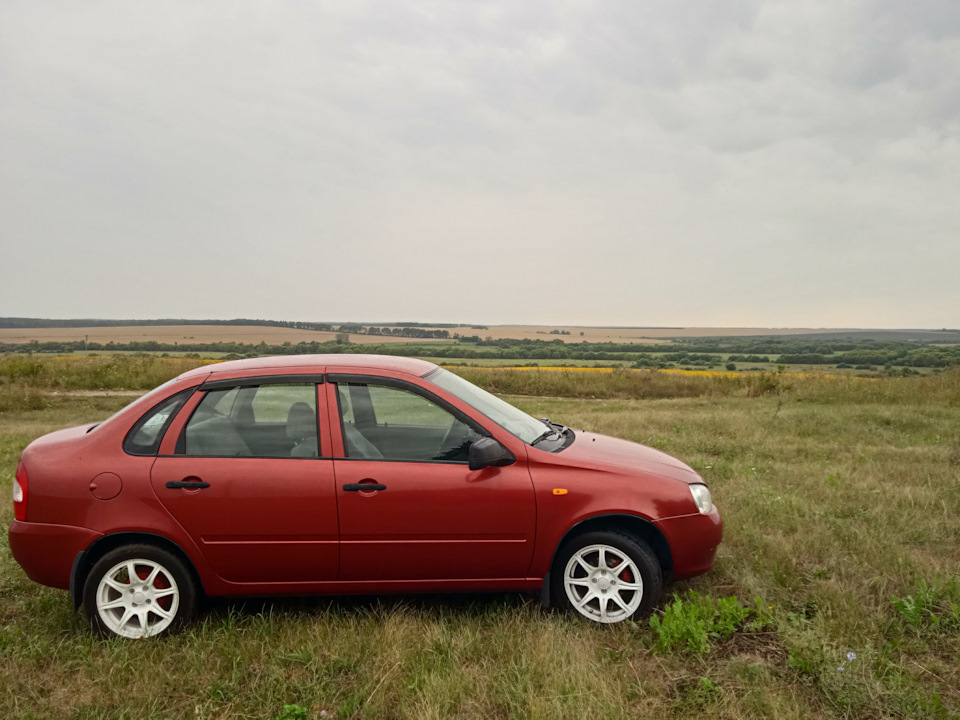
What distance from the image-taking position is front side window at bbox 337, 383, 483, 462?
144 inches

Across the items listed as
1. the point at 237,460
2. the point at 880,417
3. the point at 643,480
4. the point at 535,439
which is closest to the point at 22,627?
the point at 237,460

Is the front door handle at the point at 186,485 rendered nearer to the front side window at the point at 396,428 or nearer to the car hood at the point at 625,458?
the front side window at the point at 396,428

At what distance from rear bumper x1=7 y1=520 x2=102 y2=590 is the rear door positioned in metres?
0.53

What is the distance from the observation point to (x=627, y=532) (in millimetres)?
3697

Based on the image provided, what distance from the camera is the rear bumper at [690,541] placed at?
3664 millimetres

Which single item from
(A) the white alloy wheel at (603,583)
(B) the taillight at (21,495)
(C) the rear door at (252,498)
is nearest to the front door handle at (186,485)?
(C) the rear door at (252,498)

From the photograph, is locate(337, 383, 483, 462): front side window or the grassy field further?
locate(337, 383, 483, 462): front side window

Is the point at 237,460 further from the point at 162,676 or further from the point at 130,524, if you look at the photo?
the point at 162,676

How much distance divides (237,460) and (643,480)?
2.43 m

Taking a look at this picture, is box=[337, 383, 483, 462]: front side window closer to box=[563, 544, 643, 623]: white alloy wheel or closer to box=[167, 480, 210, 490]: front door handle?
box=[167, 480, 210, 490]: front door handle

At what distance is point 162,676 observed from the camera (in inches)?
121

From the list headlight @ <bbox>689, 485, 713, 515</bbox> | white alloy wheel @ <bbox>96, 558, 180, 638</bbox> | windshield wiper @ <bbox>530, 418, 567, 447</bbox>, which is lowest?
white alloy wheel @ <bbox>96, 558, 180, 638</bbox>

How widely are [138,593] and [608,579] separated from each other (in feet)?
9.02

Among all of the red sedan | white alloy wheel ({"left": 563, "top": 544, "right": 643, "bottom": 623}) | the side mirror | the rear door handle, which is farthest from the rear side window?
white alloy wheel ({"left": 563, "top": 544, "right": 643, "bottom": 623})
